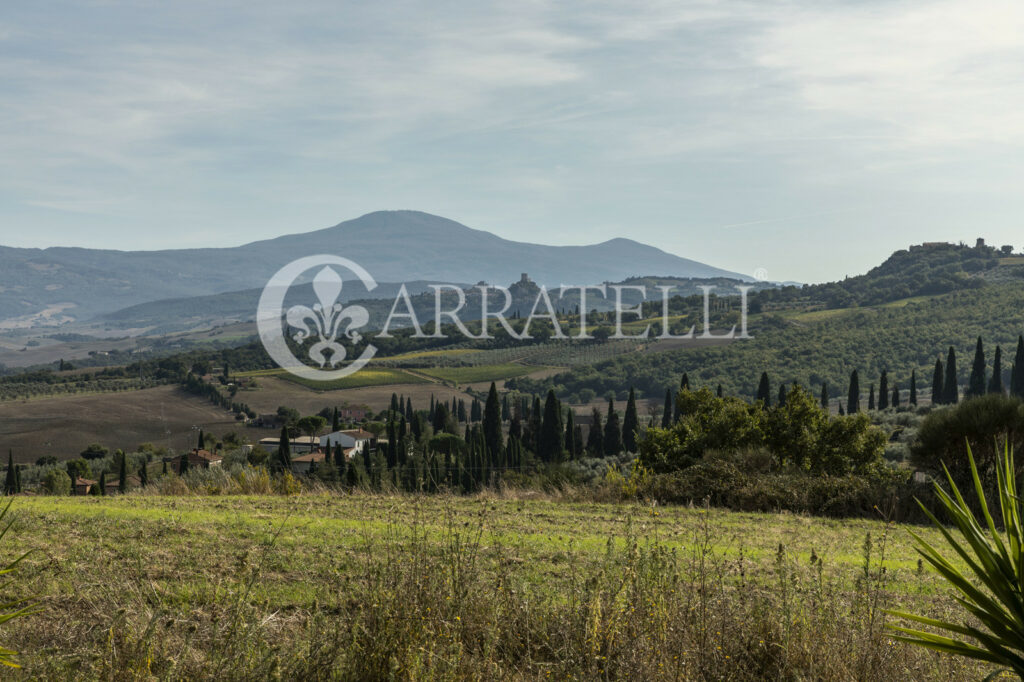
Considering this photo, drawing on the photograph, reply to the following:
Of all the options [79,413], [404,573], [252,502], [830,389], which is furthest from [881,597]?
[79,413]

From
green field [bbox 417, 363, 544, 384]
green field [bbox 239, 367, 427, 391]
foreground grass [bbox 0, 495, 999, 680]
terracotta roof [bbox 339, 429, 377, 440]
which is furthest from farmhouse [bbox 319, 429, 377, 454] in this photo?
foreground grass [bbox 0, 495, 999, 680]

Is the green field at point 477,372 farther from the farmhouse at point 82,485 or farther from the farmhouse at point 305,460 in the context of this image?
the farmhouse at point 82,485

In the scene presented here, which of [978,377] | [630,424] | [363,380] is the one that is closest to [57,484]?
[630,424]

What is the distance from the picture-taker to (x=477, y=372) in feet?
527

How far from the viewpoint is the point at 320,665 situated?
5133mm

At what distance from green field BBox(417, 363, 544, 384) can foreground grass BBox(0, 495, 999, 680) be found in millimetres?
140167

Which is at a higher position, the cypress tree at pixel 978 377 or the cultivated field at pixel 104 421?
the cypress tree at pixel 978 377

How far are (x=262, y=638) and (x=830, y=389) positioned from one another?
421ft

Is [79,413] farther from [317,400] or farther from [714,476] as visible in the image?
[714,476]

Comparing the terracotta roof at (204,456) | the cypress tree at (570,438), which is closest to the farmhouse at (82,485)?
the terracotta roof at (204,456)

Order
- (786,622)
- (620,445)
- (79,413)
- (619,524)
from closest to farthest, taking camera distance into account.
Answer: (786,622)
(619,524)
(620,445)
(79,413)

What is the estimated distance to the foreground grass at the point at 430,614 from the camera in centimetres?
506

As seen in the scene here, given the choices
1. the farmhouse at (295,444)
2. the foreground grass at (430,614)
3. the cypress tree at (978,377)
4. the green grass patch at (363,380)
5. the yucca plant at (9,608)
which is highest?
the yucca plant at (9,608)

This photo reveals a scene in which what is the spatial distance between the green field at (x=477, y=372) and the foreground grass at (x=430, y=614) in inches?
5518
